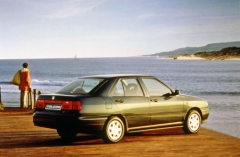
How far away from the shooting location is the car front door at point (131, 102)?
9.91 m

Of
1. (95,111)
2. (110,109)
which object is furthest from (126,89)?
(95,111)

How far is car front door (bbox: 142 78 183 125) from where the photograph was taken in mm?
10570

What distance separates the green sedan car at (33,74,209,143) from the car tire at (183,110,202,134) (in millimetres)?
25

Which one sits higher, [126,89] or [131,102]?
[126,89]

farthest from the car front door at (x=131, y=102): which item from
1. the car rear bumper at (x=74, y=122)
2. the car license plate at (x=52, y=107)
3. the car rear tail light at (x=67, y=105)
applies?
the car license plate at (x=52, y=107)

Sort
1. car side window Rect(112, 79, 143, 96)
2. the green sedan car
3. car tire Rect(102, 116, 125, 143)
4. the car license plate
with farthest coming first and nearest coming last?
car side window Rect(112, 79, 143, 96) → car tire Rect(102, 116, 125, 143) → the car license plate → the green sedan car

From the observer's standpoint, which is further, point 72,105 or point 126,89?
point 126,89

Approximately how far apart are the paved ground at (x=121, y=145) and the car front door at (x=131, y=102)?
1.62 ft

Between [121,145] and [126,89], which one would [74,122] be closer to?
[121,145]

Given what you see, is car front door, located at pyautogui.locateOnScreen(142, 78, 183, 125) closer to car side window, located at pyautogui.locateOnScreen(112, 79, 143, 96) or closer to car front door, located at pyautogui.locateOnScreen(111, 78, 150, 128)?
car front door, located at pyautogui.locateOnScreen(111, 78, 150, 128)

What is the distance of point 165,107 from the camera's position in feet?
35.4

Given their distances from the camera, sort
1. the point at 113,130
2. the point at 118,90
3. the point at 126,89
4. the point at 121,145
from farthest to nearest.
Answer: the point at 126,89, the point at 118,90, the point at 113,130, the point at 121,145

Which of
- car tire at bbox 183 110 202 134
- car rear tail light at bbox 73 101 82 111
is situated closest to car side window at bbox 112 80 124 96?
car rear tail light at bbox 73 101 82 111

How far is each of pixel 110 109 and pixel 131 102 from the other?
0.67 metres
